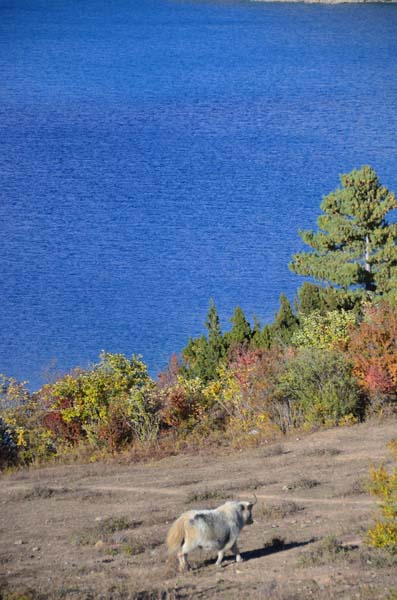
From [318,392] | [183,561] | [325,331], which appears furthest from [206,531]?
[325,331]

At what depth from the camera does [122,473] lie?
18562mm

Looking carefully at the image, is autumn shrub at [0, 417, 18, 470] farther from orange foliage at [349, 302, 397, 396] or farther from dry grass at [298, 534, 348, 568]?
dry grass at [298, 534, 348, 568]

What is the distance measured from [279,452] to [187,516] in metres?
7.73

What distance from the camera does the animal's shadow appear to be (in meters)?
11.7

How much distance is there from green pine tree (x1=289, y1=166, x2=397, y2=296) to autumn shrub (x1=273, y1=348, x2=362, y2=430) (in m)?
11.5

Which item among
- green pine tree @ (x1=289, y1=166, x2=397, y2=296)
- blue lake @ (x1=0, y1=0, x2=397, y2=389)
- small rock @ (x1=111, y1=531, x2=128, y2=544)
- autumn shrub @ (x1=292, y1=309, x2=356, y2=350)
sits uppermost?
blue lake @ (x1=0, y1=0, x2=397, y2=389)

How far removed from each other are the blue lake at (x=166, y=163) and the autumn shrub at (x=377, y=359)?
1042 centimetres

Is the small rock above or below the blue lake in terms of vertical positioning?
below

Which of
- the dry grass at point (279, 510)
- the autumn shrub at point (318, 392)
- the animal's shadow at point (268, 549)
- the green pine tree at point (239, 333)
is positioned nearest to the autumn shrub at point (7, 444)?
the autumn shrub at point (318, 392)

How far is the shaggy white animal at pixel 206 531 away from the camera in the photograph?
434 inches

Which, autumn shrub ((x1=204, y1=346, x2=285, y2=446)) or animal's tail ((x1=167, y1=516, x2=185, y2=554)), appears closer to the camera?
animal's tail ((x1=167, y1=516, x2=185, y2=554))

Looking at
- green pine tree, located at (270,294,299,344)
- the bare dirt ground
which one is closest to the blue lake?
green pine tree, located at (270,294,299,344)

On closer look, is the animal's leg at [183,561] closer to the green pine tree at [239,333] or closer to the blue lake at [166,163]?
the green pine tree at [239,333]

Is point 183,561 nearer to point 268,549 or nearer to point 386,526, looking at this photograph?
point 268,549
